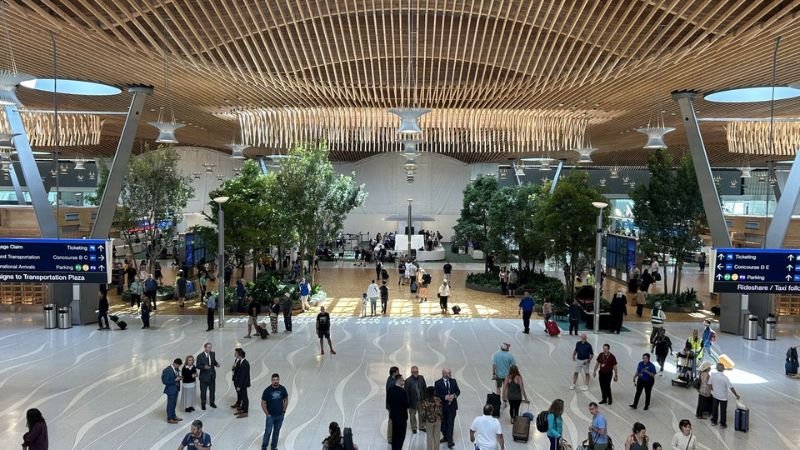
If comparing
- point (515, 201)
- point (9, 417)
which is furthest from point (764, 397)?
point (515, 201)

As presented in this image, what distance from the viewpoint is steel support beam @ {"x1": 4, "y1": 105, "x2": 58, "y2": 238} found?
18109 millimetres

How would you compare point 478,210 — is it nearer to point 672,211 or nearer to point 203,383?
point 672,211

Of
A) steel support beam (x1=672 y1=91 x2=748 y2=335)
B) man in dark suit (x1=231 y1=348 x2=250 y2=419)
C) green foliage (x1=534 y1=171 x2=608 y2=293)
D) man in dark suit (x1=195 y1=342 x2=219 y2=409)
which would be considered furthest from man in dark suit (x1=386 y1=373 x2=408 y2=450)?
green foliage (x1=534 y1=171 x2=608 y2=293)

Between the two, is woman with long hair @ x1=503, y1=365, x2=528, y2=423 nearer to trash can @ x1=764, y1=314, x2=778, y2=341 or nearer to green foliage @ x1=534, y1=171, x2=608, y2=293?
trash can @ x1=764, y1=314, x2=778, y2=341

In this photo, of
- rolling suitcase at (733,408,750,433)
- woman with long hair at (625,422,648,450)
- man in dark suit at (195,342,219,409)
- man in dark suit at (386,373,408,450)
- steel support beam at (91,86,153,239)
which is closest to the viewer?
woman with long hair at (625,422,648,450)

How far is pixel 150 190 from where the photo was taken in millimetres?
25609

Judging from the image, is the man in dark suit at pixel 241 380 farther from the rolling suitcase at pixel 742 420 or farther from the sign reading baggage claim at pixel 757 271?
the sign reading baggage claim at pixel 757 271

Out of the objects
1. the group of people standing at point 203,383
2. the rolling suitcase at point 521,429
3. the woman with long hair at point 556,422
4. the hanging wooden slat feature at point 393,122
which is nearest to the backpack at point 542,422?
the rolling suitcase at point 521,429

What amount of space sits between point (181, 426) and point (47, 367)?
5.17 metres

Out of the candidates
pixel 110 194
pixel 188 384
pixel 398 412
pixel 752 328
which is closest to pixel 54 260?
pixel 188 384

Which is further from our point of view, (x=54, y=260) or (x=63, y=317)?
(x=63, y=317)

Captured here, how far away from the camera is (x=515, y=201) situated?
27.6 m

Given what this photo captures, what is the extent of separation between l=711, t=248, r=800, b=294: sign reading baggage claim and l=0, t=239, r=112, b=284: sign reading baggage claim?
11811 millimetres

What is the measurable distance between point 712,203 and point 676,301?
5.15 m
